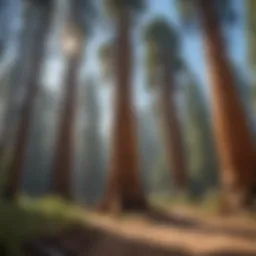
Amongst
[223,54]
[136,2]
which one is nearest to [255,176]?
[223,54]

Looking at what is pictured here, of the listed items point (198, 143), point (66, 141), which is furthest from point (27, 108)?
point (198, 143)

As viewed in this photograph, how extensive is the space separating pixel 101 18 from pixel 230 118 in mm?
666

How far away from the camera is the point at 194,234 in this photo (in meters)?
1.95

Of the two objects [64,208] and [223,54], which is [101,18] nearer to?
[223,54]

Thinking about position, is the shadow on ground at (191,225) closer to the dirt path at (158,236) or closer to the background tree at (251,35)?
the dirt path at (158,236)

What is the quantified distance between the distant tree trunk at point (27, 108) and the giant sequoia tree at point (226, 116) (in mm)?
590

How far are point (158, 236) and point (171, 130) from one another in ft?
1.30

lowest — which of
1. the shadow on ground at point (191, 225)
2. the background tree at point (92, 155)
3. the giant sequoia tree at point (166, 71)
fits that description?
the shadow on ground at point (191, 225)

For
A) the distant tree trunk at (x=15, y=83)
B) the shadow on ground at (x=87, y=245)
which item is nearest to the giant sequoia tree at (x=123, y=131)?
the shadow on ground at (x=87, y=245)

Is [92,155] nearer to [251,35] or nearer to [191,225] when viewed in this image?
[191,225]

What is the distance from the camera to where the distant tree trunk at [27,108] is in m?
2.21

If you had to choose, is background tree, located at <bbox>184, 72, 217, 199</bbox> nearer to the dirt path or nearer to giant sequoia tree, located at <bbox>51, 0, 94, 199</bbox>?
the dirt path

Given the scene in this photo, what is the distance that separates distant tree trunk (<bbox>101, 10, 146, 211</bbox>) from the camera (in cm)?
207

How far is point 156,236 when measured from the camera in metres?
1.99
